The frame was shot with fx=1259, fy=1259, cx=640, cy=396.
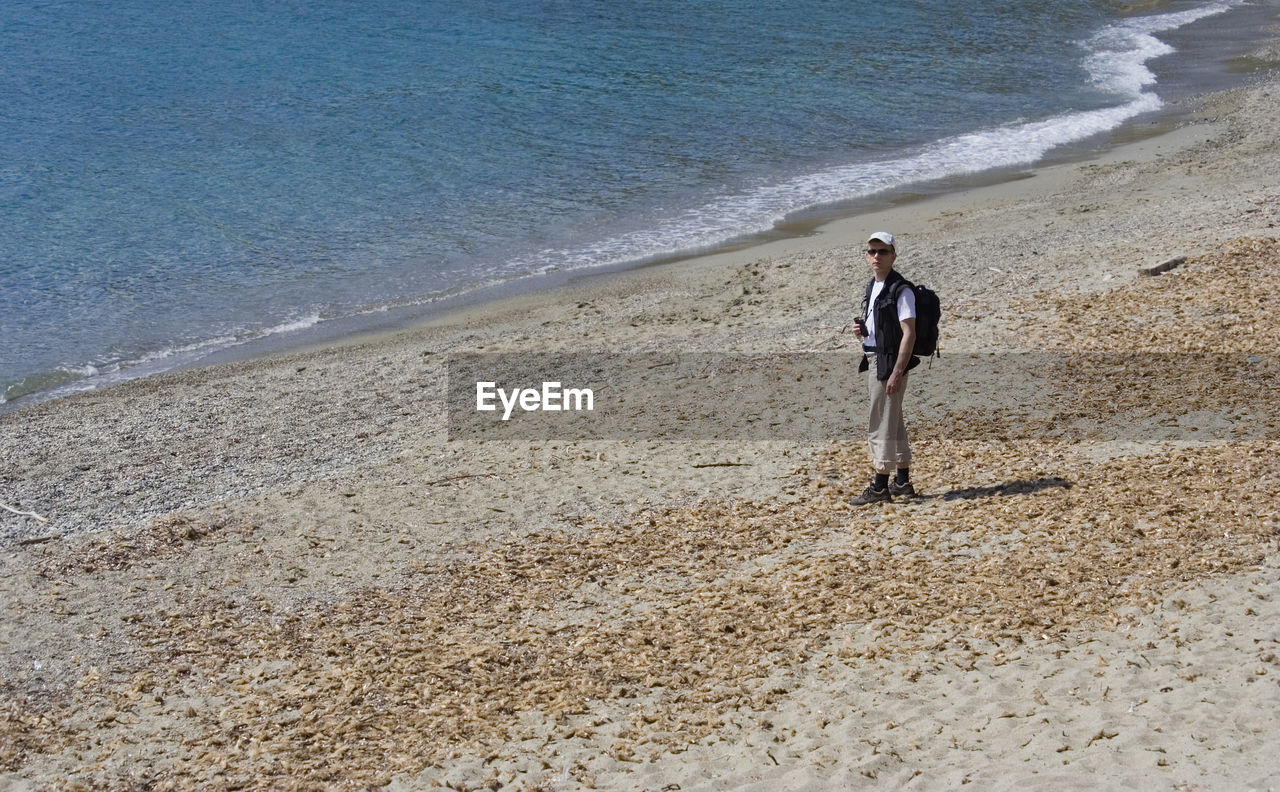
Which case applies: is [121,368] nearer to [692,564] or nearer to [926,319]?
[692,564]

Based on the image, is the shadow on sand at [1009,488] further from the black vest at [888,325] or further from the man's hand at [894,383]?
the black vest at [888,325]

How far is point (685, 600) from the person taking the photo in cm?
741

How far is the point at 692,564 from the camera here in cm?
797

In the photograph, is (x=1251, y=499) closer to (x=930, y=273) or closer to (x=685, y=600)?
(x=685, y=600)

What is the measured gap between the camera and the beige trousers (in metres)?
8.21

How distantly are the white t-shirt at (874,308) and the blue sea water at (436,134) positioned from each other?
9.50 meters

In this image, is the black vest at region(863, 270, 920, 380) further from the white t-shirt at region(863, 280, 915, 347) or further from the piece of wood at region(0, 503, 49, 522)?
the piece of wood at region(0, 503, 49, 522)

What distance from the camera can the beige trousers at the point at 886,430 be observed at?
8211 millimetres

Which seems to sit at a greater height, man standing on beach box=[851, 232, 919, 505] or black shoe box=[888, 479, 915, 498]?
man standing on beach box=[851, 232, 919, 505]

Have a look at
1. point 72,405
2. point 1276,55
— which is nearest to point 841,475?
point 72,405

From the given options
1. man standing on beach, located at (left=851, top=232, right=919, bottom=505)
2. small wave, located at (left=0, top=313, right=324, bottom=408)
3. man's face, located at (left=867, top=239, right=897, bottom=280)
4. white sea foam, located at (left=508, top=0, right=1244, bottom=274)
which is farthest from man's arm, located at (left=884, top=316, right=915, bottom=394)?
white sea foam, located at (left=508, top=0, right=1244, bottom=274)

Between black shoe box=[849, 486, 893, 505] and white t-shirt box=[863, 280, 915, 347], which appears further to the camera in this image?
black shoe box=[849, 486, 893, 505]

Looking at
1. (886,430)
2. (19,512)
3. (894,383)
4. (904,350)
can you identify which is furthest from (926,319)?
(19,512)

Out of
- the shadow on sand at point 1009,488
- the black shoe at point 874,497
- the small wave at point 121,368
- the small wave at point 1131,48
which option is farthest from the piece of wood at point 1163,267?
the small wave at point 1131,48
